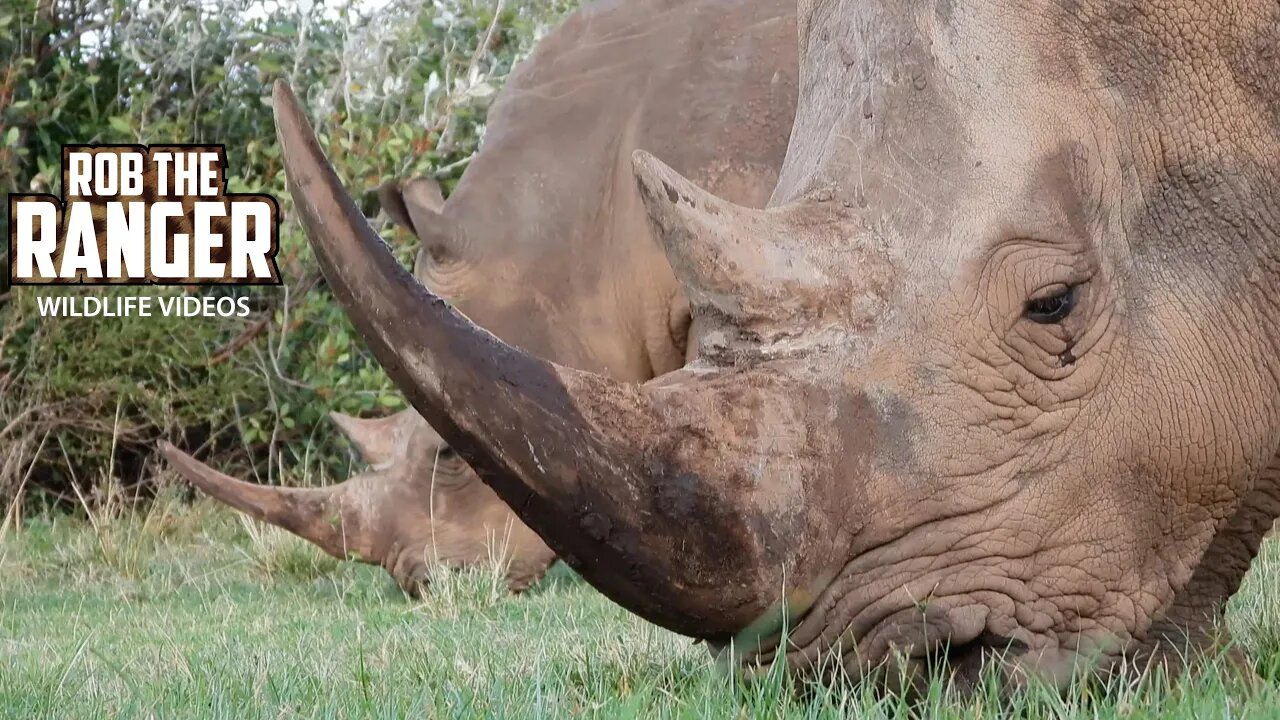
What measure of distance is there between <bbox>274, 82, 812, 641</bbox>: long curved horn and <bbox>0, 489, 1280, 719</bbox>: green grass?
0.69ft

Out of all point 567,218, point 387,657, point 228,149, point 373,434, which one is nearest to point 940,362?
point 387,657

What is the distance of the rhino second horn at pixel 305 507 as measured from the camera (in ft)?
22.0

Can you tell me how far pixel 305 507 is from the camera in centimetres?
679

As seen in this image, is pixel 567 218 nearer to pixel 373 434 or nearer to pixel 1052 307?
pixel 373 434

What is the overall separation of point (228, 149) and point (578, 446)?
826 cm

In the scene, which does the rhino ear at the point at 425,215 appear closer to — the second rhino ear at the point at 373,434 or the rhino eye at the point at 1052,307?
the second rhino ear at the point at 373,434

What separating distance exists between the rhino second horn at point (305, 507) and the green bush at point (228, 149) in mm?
2488

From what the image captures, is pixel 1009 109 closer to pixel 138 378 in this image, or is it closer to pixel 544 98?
pixel 544 98

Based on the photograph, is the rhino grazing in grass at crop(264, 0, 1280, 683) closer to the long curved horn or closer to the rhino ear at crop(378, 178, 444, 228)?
the long curved horn

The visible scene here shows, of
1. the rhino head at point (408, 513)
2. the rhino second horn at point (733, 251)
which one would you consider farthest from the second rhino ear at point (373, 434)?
the rhino second horn at point (733, 251)

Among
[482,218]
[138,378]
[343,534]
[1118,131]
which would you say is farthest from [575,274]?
[138,378]

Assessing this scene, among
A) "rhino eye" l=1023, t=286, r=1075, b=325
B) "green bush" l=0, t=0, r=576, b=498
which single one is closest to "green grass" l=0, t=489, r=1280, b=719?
"rhino eye" l=1023, t=286, r=1075, b=325

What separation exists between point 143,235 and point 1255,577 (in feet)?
19.6

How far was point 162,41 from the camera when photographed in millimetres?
10250
